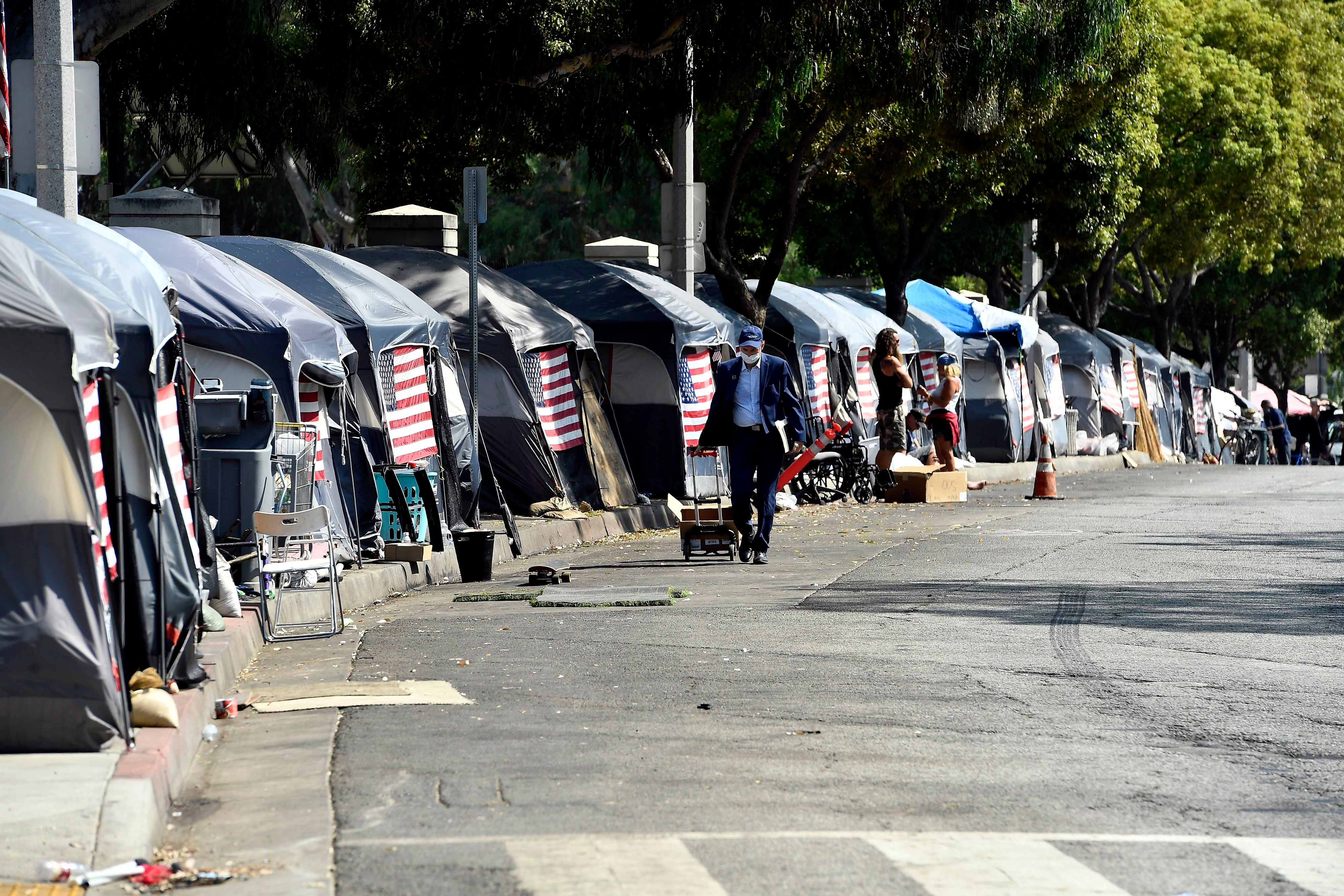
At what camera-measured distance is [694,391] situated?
21.2 m

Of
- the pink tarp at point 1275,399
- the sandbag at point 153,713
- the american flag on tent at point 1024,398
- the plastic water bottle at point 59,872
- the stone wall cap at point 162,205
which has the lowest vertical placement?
the plastic water bottle at point 59,872

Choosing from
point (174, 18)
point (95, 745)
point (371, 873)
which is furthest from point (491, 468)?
point (371, 873)

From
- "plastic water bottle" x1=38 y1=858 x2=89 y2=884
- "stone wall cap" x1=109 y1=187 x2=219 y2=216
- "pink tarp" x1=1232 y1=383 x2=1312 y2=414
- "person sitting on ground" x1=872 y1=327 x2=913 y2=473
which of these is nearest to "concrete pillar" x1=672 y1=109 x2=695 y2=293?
"person sitting on ground" x1=872 y1=327 x2=913 y2=473

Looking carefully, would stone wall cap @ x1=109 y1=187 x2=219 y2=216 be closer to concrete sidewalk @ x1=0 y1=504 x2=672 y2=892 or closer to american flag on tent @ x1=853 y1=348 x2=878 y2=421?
concrete sidewalk @ x1=0 y1=504 x2=672 y2=892

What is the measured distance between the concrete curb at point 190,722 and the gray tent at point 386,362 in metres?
0.72

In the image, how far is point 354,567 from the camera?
13383mm

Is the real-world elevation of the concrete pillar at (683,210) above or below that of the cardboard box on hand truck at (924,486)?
above

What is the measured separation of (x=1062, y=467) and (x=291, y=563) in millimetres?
24629

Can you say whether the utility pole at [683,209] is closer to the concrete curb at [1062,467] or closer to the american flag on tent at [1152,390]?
the concrete curb at [1062,467]

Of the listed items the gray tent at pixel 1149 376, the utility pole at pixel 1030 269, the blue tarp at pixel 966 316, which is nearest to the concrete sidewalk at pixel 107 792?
the blue tarp at pixel 966 316

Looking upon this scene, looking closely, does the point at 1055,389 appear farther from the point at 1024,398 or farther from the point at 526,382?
the point at 526,382

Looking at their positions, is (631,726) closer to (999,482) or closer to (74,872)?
(74,872)

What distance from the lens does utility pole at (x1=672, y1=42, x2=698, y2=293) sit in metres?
21.9

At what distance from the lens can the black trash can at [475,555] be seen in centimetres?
1405
